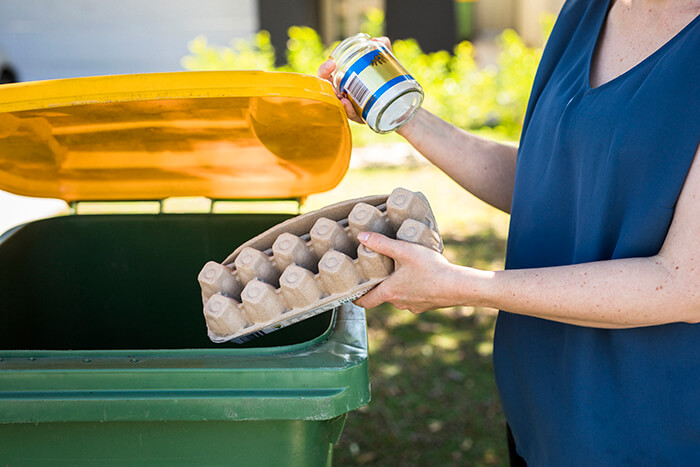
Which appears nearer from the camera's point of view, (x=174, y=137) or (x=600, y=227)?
(x=600, y=227)

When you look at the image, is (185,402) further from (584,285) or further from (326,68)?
(326,68)

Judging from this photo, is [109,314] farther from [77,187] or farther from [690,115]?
[690,115]

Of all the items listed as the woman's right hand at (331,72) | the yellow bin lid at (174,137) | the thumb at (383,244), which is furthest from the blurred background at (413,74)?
the thumb at (383,244)

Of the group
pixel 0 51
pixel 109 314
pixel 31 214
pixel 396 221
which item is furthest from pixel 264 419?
pixel 0 51

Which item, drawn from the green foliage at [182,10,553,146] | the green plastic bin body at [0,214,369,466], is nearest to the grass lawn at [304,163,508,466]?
the green plastic bin body at [0,214,369,466]

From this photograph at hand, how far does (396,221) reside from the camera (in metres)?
1.23

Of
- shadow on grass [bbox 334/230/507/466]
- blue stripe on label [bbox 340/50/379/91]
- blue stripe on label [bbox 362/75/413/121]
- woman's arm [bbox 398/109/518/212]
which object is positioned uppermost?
blue stripe on label [bbox 340/50/379/91]

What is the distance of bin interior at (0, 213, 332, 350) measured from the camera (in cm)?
189

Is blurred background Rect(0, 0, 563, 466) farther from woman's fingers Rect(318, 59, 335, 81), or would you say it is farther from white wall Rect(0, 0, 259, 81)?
woman's fingers Rect(318, 59, 335, 81)

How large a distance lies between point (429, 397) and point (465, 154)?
1827mm

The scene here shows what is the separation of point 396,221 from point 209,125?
24.3 inches

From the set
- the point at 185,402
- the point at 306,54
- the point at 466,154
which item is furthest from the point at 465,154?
the point at 306,54

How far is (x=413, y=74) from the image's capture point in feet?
21.0

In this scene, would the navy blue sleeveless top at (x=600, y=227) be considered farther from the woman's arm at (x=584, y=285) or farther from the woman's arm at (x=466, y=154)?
the woman's arm at (x=466, y=154)
